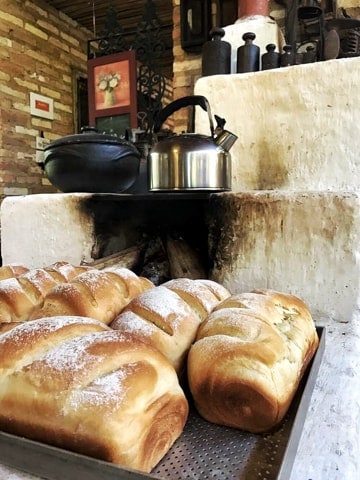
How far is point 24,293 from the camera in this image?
1.09 meters

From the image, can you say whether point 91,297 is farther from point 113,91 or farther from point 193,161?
point 113,91

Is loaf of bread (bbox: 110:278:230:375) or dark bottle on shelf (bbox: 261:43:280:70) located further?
dark bottle on shelf (bbox: 261:43:280:70)

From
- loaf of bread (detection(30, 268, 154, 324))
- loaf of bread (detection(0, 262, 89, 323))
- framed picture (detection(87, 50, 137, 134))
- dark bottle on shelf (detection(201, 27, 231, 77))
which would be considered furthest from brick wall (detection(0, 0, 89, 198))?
loaf of bread (detection(30, 268, 154, 324))

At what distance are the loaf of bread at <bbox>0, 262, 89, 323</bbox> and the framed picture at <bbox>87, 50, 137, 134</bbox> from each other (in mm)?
2974

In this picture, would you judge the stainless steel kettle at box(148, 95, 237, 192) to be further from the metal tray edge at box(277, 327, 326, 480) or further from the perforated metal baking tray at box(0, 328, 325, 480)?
the perforated metal baking tray at box(0, 328, 325, 480)

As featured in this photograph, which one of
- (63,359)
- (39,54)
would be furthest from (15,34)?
(63,359)

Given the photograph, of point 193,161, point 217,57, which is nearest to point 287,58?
point 217,57

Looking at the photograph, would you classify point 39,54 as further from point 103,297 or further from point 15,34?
point 103,297

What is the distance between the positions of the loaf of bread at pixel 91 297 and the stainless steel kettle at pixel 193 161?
0.53 metres

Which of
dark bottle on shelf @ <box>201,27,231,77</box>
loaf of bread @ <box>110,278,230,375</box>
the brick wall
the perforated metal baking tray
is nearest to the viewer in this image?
the perforated metal baking tray

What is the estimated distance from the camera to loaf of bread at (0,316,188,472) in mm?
566

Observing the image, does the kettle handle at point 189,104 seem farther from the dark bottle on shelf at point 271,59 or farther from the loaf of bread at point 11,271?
the loaf of bread at point 11,271

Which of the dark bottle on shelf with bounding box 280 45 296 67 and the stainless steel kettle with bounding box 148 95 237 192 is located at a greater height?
the dark bottle on shelf with bounding box 280 45 296 67

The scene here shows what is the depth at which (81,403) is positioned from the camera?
22.7 inches
